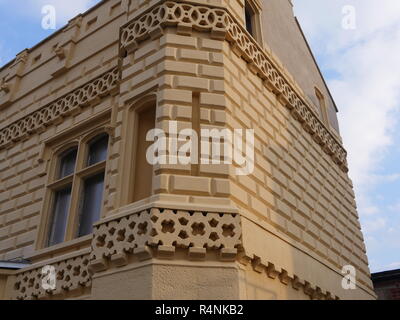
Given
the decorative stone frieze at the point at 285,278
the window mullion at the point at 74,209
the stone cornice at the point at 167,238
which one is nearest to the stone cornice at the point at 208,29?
Answer: the window mullion at the point at 74,209

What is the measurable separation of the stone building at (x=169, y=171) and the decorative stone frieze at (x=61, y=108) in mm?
40

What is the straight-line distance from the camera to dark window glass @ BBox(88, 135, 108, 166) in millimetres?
9883

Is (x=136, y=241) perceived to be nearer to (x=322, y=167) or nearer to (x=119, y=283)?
(x=119, y=283)

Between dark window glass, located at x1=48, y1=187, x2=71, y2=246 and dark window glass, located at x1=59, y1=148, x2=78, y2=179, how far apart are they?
→ 0.47 metres

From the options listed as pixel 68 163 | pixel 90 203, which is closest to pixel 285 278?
pixel 90 203

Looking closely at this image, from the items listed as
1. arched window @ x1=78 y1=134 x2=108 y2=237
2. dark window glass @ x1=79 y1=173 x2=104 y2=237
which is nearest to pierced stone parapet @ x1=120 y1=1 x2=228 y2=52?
arched window @ x1=78 y1=134 x2=108 y2=237

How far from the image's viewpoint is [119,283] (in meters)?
6.32

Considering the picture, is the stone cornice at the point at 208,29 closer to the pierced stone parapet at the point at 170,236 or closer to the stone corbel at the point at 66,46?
the stone corbel at the point at 66,46

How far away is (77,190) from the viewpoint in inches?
376

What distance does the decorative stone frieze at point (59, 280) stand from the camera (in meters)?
7.53

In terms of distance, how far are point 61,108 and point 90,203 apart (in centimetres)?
306

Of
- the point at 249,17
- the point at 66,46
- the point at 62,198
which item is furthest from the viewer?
the point at 66,46

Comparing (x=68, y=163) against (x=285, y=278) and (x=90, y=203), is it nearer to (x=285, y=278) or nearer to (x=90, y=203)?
(x=90, y=203)
